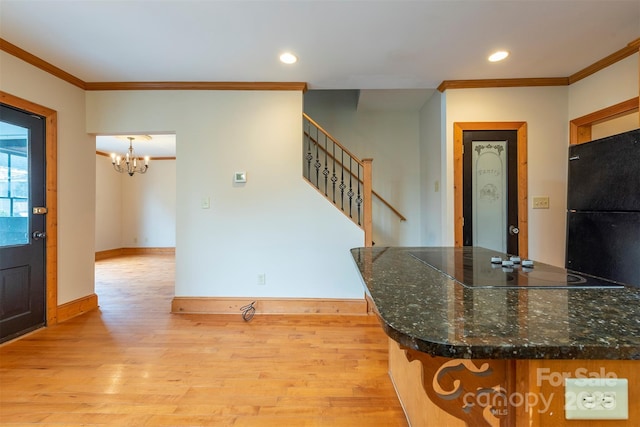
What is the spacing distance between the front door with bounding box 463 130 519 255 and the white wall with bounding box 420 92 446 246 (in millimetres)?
276

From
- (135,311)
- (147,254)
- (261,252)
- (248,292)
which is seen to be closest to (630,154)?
(261,252)

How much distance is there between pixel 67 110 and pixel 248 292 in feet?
8.72

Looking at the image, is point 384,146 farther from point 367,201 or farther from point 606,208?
point 606,208

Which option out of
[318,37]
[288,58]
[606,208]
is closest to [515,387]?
[606,208]

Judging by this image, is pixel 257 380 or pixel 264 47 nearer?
pixel 257 380

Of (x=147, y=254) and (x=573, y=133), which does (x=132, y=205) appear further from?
(x=573, y=133)

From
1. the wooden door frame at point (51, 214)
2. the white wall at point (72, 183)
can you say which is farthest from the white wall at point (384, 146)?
the wooden door frame at point (51, 214)

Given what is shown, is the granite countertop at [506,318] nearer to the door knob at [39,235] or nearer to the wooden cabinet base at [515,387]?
the wooden cabinet base at [515,387]

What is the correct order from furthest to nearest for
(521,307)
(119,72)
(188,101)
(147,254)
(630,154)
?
(147,254) → (188,101) → (119,72) → (630,154) → (521,307)

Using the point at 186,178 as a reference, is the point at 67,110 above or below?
above

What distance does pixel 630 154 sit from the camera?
1.83 metres

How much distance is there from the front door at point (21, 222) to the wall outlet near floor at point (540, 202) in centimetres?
493

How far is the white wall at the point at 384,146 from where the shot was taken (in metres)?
4.15

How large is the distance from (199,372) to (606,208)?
3.10 meters
